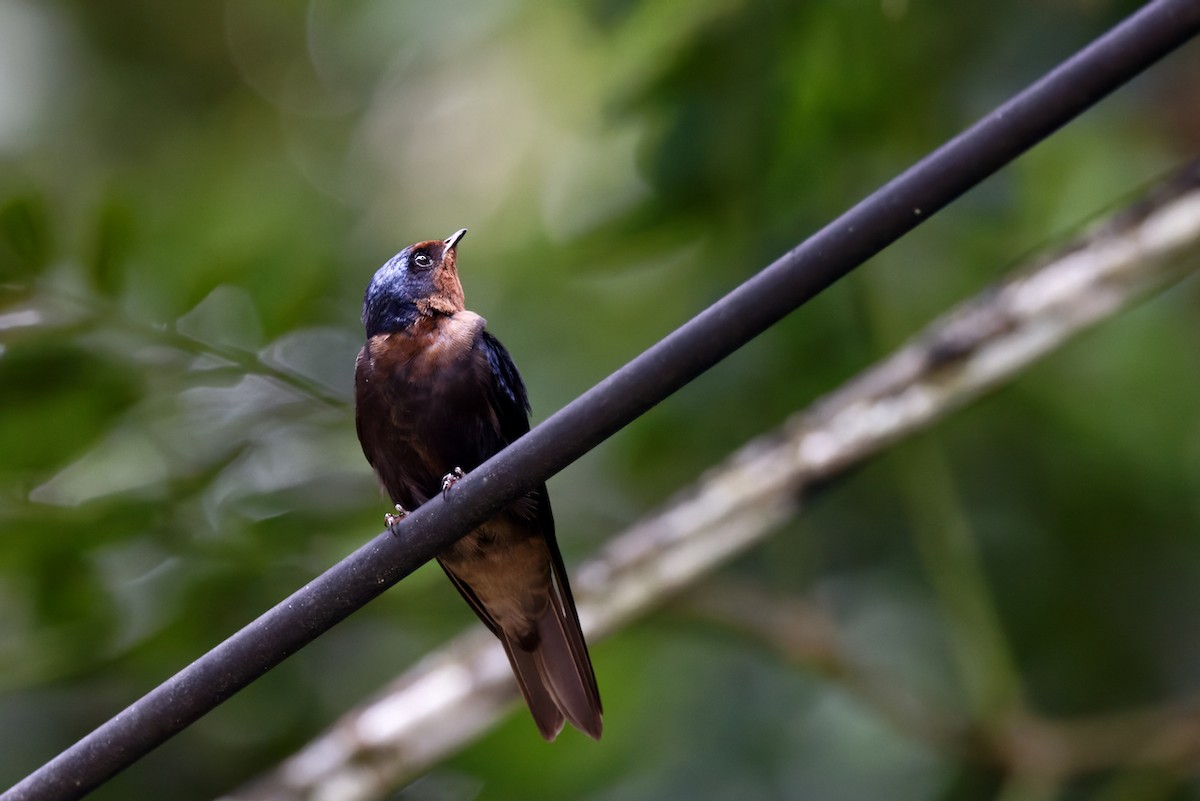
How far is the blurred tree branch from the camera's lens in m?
4.32

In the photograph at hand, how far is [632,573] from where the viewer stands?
461 cm

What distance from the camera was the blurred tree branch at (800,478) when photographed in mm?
4324

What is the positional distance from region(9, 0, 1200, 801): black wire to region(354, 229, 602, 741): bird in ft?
3.89

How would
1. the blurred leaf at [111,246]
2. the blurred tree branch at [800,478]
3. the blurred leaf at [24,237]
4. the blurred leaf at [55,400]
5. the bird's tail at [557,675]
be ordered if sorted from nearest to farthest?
the bird's tail at [557,675], the blurred leaf at [24,237], the blurred leaf at [111,246], the blurred leaf at [55,400], the blurred tree branch at [800,478]

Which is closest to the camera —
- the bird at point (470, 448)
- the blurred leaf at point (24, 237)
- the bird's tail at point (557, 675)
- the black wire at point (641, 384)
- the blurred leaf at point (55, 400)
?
the black wire at point (641, 384)

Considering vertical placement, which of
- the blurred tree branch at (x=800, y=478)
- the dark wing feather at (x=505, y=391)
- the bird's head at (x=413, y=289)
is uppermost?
the bird's head at (x=413, y=289)

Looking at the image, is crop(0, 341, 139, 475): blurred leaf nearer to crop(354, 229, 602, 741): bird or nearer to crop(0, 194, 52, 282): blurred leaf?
crop(0, 194, 52, 282): blurred leaf

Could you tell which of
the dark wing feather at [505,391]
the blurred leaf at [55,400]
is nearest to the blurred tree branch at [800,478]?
the dark wing feather at [505,391]

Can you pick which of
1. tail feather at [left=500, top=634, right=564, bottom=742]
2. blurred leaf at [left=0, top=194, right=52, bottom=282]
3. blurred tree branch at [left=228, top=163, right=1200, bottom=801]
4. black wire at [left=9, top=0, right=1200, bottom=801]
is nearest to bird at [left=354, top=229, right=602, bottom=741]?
tail feather at [left=500, top=634, right=564, bottom=742]

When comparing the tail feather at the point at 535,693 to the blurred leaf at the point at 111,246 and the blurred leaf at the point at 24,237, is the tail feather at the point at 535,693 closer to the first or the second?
the blurred leaf at the point at 111,246

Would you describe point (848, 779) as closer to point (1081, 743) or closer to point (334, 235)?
point (1081, 743)

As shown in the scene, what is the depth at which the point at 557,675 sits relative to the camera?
150 inches

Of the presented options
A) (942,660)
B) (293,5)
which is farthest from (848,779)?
(293,5)

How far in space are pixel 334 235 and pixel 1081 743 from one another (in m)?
3.48
